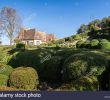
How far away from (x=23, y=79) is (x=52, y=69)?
2.42 m

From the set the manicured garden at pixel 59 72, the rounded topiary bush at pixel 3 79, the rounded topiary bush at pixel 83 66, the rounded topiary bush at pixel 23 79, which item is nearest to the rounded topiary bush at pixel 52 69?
the manicured garden at pixel 59 72

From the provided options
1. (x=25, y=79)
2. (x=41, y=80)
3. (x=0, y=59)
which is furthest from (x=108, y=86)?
(x=0, y=59)

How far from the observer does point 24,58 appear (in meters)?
20.7

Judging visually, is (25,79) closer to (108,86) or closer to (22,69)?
(22,69)

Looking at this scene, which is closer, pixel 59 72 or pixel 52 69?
pixel 59 72

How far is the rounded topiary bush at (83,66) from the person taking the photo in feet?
46.2

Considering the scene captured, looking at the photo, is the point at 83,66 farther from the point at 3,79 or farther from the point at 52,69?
the point at 3,79

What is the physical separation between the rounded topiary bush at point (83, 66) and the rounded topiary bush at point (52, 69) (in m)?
2.43

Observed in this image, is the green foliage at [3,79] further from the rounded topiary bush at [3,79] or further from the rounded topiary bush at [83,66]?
the rounded topiary bush at [83,66]

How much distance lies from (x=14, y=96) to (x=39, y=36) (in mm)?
64602

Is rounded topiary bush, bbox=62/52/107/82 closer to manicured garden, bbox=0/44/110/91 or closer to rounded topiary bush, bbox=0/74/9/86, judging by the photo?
manicured garden, bbox=0/44/110/91

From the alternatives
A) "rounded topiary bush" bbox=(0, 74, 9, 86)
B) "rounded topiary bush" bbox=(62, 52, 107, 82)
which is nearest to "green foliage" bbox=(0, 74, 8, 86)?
"rounded topiary bush" bbox=(0, 74, 9, 86)

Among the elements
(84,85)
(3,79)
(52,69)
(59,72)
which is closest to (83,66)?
(84,85)

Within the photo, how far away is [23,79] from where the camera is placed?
15914 mm
